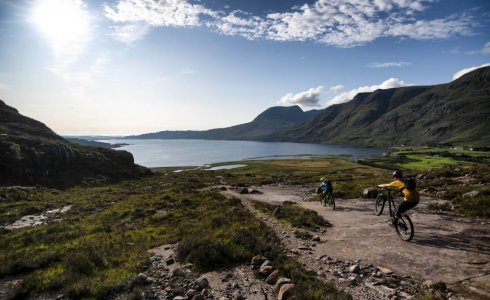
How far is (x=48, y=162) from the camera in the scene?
2894 inches

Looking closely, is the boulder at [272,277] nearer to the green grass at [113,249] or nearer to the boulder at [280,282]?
the boulder at [280,282]

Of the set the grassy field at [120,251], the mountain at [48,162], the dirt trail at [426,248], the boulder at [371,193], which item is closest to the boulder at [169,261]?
the grassy field at [120,251]

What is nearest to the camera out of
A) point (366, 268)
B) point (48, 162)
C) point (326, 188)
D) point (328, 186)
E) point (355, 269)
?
point (355, 269)

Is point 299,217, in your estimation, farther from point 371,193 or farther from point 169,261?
point 371,193

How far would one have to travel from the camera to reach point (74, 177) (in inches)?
2933

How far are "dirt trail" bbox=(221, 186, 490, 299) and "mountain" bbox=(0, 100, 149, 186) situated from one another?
2791 inches

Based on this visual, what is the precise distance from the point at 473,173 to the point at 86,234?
37383 mm

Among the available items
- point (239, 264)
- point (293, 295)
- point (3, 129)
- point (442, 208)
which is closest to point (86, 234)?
point (239, 264)

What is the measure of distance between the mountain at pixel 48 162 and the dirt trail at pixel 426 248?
70.9 m

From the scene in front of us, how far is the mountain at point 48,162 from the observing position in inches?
2571

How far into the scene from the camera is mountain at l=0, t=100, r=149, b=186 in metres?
65.3

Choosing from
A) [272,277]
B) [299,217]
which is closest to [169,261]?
[272,277]

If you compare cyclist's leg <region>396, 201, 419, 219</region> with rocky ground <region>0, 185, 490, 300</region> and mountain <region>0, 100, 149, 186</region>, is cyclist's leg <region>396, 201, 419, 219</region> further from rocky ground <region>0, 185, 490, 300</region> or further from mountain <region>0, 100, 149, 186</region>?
mountain <region>0, 100, 149, 186</region>

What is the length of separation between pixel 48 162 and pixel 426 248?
277 ft
